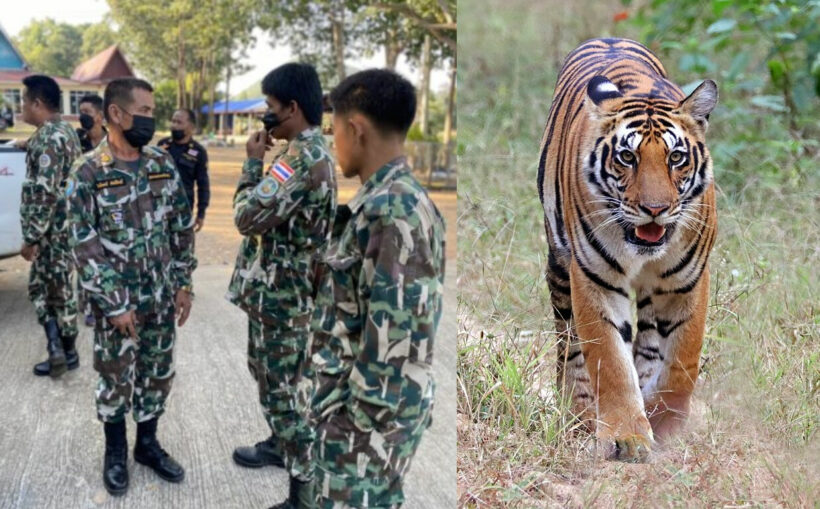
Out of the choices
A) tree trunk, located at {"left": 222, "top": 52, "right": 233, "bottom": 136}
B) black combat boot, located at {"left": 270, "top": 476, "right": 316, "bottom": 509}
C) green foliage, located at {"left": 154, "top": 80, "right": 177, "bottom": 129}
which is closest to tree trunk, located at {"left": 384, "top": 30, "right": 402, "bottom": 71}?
tree trunk, located at {"left": 222, "top": 52, "right": 233, "bottom": 136}

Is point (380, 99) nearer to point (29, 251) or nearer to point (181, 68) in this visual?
point (29, 251)

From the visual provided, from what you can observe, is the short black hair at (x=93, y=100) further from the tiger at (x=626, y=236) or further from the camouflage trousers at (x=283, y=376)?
the tiger at (x=626, y=236)

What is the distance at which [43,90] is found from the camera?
11.7 feet

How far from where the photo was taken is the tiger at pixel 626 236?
150cm

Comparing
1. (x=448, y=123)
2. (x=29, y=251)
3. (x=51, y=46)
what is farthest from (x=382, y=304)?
(x=448, y=123)

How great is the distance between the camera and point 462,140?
182cm

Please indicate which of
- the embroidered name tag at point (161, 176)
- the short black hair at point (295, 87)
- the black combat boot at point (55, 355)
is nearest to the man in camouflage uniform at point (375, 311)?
the short black hair at point (295, 87)

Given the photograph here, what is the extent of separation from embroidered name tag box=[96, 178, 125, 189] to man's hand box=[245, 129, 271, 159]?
0.46 meters

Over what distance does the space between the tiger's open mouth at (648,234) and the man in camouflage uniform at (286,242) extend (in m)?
1.10

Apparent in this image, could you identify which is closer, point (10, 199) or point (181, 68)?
point (10, 199)

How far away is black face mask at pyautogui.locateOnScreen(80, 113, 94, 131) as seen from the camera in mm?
4281

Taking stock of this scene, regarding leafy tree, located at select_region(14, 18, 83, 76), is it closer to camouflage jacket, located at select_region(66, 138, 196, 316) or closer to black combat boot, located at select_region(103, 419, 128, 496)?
camouflage jacket, located at select_region(66, 138, 196, 316)

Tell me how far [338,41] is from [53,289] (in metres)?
2.60

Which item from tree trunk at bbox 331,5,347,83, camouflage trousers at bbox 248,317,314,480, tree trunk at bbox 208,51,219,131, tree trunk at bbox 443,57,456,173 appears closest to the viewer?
camouflage trousers at bbox 248,317,314,480
